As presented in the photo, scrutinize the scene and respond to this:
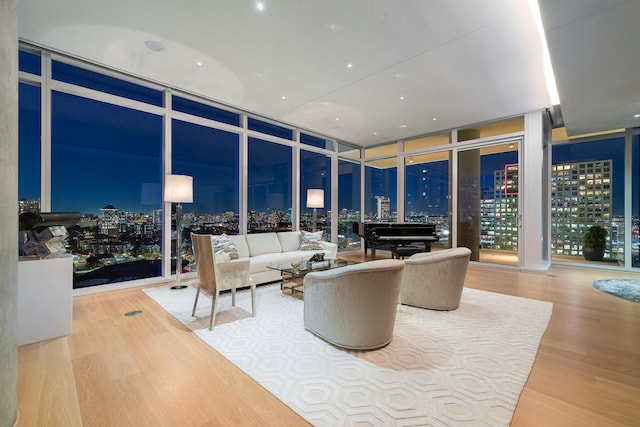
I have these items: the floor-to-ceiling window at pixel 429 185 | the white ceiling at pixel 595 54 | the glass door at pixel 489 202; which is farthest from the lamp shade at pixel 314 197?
the white ceiling at pixel 595 54

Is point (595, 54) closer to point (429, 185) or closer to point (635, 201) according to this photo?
point (429, 185)

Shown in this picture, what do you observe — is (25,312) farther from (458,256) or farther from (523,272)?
(523,272)

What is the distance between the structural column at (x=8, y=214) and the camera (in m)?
1.50

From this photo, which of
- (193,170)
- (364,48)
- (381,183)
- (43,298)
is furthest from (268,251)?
(381,183)

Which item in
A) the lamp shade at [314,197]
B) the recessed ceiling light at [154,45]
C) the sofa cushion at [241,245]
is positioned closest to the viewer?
the recessed ceiling light at [154,45]

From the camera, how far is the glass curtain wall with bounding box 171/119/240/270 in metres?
5.00

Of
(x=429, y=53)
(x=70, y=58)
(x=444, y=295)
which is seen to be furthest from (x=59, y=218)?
(x=429, y=53)

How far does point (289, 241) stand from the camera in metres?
5.65

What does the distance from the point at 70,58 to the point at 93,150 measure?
1.27 metres

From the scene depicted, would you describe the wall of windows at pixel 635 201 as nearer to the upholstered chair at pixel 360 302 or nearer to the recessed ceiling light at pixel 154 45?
the upholstered chair at pixel 360 302

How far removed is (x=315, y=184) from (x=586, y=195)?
21.0 feet

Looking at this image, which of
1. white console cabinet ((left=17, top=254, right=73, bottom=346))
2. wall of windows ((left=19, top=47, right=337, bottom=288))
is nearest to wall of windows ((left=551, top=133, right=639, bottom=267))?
wall of windows ((left=19, top=47, right=337, bottom=288))

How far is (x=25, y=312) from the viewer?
2512 mm

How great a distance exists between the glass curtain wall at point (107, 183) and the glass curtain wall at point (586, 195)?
8.77 m
